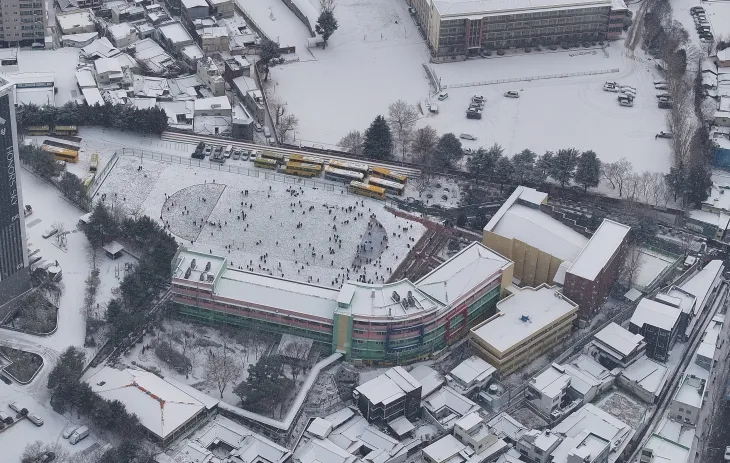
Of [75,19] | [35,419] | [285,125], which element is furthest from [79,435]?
[75,19]

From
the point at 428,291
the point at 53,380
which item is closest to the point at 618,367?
the point at 428,291

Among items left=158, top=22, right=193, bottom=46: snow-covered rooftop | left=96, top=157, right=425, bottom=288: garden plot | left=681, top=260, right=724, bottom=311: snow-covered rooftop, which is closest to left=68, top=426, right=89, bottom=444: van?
left=96, top=157, right=425, bottom=288: garden plot

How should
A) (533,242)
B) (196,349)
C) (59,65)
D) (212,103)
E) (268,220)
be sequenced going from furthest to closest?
(59,65), (212,103), (268,220), (533,242), (196,349)

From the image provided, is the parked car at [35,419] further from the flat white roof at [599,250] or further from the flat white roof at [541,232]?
the flat white roof at [599,250]

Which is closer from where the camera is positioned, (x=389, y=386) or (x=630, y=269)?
(x=389, y=386)

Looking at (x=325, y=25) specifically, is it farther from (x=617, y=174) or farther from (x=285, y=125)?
(x=617, y=174)

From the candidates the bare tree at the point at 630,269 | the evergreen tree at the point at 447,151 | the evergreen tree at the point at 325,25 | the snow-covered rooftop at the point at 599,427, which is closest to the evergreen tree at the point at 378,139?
Answer: the evergreen tree at the point at 447,151

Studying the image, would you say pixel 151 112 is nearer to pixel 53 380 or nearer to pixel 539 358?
pixel 53 380
